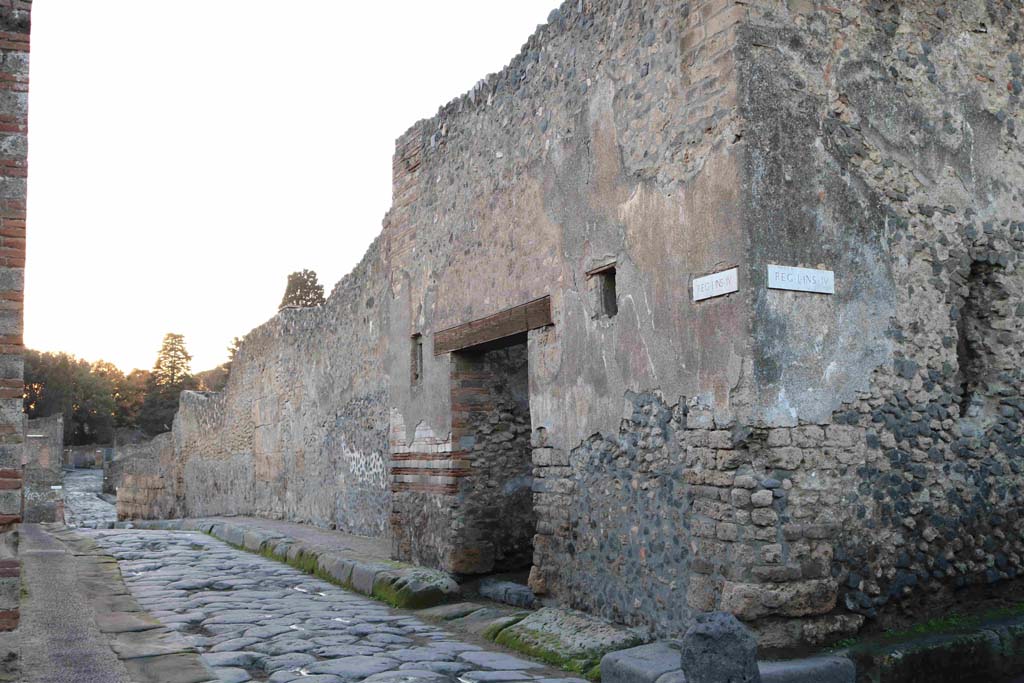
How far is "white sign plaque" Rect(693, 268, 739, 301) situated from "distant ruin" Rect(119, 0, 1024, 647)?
13 mm

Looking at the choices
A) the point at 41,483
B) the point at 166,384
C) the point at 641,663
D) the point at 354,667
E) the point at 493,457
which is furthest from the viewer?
the point at 166,384

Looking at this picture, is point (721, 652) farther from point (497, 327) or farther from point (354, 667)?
point (497, 327)

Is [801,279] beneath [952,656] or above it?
above

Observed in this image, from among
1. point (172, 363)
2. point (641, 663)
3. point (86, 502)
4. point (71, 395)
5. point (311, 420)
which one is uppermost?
point (172, 363)

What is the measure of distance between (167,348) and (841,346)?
55.7m

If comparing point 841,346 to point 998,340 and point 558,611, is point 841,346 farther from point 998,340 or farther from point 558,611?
point 558,611

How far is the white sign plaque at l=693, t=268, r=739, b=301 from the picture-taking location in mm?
4566

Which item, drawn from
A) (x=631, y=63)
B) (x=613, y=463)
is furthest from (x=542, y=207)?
(x=613, y=463)

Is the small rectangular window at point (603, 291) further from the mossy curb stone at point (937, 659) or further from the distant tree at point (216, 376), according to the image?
the distant tree at point (216, 376)

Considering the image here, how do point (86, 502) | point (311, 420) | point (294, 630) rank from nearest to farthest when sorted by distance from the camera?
point (294, 630) < point (311, 420) < point (86, 502)

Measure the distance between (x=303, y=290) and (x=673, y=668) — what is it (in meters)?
33.5

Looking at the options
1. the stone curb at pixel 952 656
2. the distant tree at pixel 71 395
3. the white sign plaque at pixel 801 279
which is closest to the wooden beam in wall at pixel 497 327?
the white sign plaque at pixel 801 279

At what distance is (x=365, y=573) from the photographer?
7.82 m

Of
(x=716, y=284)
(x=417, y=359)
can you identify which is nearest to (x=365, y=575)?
(x=417, y=359)
